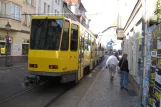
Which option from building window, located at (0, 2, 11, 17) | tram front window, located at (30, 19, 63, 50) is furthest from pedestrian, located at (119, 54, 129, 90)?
building window, located at (0, 2, 11, 17)

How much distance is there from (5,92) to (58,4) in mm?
40466

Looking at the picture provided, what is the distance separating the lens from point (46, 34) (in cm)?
1055

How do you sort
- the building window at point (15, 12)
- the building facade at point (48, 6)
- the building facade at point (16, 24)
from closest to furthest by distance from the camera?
1. the building facade at point (16, 24)
2. the building window at point (15, 12)
3. the building facade at point (48, 6)

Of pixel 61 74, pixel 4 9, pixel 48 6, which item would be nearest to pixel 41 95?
pixel 61 74

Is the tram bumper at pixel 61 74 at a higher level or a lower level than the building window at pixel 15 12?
lower

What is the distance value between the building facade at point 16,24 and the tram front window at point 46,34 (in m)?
16.1

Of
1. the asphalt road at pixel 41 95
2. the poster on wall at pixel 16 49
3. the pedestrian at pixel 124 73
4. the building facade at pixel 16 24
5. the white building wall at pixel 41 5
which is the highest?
the white building wall at pixel 41 5

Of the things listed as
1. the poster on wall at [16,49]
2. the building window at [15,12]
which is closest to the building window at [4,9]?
the building window at [15,12]

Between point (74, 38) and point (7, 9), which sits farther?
point (7, 9)

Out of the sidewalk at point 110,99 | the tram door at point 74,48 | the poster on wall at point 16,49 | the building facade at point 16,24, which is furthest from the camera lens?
the poster on wall at point 16,49

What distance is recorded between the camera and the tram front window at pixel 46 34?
10.5 m

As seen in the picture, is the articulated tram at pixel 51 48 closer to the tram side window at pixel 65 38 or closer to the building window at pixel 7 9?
the tram side window at pixel 65 38

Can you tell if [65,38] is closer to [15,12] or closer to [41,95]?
[41,95]

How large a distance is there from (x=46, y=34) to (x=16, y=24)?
61.7ft
